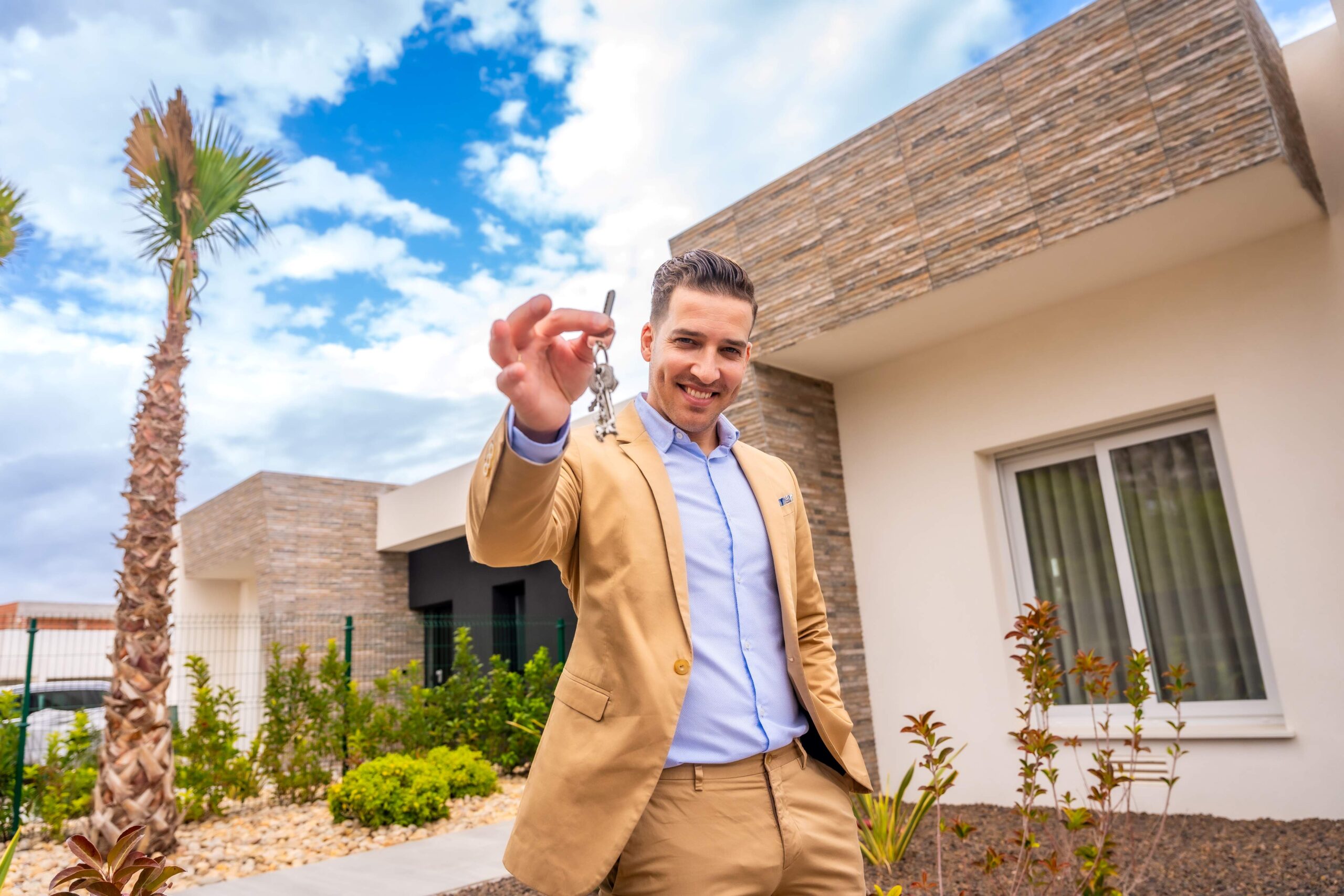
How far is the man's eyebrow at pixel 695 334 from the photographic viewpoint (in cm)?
146

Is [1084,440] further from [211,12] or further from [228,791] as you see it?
[211,12]

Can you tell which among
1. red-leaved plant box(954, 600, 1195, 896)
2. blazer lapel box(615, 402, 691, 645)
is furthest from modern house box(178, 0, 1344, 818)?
blazer lapel box(615, 402, 691, 645)

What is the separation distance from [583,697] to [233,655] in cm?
996

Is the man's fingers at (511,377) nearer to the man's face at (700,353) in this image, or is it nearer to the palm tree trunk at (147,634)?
the man's face at (700,353)

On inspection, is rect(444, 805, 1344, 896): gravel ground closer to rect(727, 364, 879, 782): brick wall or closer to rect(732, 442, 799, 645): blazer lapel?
rect(727, 364, 879, 782): brick wall

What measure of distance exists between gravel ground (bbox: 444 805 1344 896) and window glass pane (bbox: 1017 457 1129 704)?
1.10 metres

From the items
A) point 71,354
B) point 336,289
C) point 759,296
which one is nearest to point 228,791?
point 759,296

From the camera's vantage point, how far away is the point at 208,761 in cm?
642

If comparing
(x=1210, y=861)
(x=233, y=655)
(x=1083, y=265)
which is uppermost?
(x=1083, y=265)

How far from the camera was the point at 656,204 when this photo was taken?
820 cm

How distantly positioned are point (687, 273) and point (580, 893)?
103 cm

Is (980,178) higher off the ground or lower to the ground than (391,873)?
higher

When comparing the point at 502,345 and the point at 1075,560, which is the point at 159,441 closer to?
the point at 502,345

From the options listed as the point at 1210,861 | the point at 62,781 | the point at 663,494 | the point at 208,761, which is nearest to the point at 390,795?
the point at 208,761
